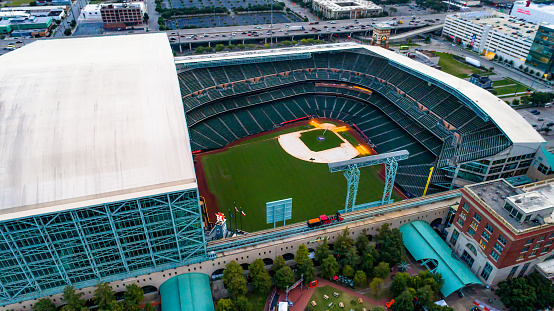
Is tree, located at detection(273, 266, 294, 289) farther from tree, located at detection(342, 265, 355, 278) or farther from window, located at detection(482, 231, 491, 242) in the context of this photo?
window, located at detection(482, 231, 491, 242)

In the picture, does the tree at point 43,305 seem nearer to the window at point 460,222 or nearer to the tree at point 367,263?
the tree at point 367,263

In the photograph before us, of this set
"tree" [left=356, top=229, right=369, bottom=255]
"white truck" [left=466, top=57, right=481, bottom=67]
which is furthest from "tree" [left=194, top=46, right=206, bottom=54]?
"tree" [left=356, top=229, right=369, bottom=255]

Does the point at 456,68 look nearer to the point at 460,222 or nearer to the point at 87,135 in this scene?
the point at 460,222

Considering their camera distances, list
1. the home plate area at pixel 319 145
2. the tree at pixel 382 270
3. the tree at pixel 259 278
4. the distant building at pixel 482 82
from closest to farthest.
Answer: the tree at pixel 259 278 < the tree at pixel 382 270 < the home plate area at pixel 319 145 < the distant building at pixel 482 82

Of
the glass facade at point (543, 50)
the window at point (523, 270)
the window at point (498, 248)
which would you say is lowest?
the window at point (523, 270)

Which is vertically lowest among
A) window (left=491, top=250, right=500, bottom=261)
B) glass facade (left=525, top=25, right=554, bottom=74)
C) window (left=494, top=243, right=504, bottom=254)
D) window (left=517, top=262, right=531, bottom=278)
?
window (left=517, top=262, right=531, bottom=278)

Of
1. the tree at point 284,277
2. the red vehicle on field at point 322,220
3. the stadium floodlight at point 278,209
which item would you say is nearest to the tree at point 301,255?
the tree at point 284,277

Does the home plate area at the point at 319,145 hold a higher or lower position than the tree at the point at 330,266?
lower
